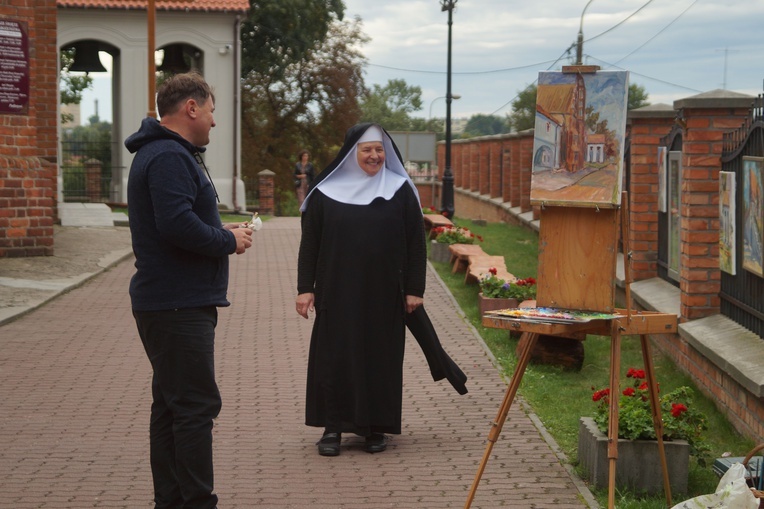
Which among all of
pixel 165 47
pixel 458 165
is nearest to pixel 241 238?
pixel 165 47

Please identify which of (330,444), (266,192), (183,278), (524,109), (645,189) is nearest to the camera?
(183,278)

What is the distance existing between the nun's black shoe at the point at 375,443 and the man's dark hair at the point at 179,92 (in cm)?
283

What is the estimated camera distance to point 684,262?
959 cm

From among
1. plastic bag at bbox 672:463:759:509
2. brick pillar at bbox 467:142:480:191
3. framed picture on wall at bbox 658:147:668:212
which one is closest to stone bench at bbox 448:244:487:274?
framed picture on wall at bbox 658:147:668:212

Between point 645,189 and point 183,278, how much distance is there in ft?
26.8

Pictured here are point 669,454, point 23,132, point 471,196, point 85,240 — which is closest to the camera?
point 669,454

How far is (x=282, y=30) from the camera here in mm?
44500

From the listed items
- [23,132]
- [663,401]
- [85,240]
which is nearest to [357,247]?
[663,401]

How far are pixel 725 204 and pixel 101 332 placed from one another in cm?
643

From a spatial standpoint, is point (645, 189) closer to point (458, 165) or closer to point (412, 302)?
point (412, 302)

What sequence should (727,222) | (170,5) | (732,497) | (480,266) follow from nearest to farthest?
(732,497)
(727,222)
(480,266)
(170,5)

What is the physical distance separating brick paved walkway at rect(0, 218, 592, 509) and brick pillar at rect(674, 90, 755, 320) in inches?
72.1

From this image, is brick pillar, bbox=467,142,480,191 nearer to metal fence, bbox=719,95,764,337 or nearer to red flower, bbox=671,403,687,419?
metal fence, bbox=719,95,764,337

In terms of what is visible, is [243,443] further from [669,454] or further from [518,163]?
[518,163]
